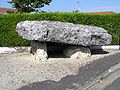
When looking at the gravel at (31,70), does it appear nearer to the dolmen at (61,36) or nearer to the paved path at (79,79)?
the paved path at (79,79)

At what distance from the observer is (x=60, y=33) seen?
12.8 m

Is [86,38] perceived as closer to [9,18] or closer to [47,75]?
[47,75]

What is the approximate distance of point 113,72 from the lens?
36.1 feet

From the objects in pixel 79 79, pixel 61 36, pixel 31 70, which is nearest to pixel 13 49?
pixel 61 36

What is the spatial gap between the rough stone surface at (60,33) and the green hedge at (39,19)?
11.5ft

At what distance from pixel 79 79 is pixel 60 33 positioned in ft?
12.0

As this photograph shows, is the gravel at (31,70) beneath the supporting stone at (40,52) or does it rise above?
beneath

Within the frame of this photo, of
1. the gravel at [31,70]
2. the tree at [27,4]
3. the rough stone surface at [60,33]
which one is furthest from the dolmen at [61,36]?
the tree at [27,4]

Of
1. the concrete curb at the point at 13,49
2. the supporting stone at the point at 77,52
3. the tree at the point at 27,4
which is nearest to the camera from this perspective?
the supporting stone at the point at 77,52

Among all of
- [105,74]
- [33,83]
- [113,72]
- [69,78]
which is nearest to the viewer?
[33,83]

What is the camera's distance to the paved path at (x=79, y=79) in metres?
8.48

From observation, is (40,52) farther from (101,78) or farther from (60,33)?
(101,78)

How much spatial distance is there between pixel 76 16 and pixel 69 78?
8136 mm

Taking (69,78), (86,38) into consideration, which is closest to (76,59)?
(86,38)
